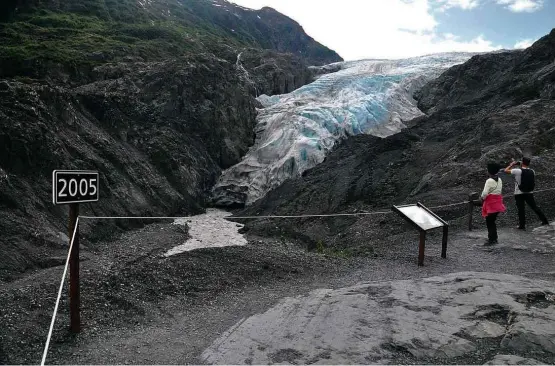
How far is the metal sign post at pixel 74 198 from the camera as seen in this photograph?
4.70m

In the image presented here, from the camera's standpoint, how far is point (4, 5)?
132 ft

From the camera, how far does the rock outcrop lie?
4512mm

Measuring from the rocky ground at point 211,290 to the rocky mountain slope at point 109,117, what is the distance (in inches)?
83.8

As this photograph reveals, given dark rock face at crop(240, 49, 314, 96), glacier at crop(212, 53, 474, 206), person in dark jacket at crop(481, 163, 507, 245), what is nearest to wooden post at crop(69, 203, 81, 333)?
person in dark jacket at crop(481, 163, 507, 245)

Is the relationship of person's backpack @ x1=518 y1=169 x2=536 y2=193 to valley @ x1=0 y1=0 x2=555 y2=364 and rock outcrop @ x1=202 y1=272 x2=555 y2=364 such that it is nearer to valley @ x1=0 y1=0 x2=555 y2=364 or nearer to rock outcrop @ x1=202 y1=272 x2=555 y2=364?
valley @ x1=0 y1=0 x2=555 y2=364

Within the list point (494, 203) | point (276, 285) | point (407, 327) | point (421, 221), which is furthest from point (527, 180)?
point (407, 327)

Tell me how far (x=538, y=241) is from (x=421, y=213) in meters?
2.87

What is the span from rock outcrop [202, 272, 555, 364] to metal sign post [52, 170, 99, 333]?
1.59 m

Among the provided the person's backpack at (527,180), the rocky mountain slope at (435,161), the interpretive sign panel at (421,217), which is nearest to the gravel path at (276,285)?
the interpretive sign panel at (421,217)

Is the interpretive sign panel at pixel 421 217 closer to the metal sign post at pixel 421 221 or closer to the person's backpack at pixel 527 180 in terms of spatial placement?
the metal sign post at pixel 421 221

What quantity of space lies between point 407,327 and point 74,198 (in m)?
3.96

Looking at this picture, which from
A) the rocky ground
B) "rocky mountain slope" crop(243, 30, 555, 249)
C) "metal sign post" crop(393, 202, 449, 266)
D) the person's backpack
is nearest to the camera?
the rocky ground

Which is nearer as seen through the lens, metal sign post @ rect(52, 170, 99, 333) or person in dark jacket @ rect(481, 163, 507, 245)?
metal sign post @ rect(52, 170, 99, 333)

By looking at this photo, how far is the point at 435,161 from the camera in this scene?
53.3 ft
